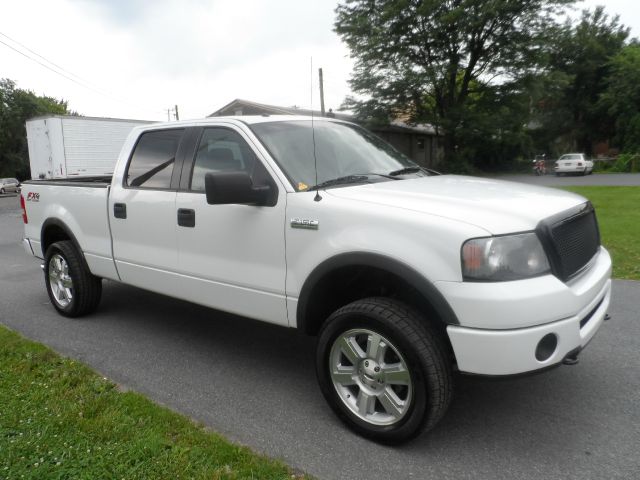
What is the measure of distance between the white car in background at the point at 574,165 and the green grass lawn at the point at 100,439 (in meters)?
34.3

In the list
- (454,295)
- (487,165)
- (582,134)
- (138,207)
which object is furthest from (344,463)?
(582,134)

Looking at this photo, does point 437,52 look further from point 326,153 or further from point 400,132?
point 326,153

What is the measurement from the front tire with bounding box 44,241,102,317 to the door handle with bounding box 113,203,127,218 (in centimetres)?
87

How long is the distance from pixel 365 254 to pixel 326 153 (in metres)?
1.18

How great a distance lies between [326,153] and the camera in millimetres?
3756

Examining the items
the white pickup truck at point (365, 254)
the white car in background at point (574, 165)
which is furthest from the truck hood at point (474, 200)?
the white car in background at point (574, 165)

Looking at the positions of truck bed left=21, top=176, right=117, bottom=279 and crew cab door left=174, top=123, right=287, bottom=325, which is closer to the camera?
crew cab door left=174, top=123, right=287, bottom=325

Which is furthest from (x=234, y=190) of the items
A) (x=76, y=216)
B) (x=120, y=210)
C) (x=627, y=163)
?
(x=627, y=163)

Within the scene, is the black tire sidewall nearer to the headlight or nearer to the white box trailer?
the headlight

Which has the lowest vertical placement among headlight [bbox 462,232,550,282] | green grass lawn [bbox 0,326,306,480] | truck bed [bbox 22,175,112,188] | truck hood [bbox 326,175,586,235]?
green grass lawn [bbox 0,326,306,480]

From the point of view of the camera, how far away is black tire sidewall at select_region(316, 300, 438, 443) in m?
2.68

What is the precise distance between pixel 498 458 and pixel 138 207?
125 inches

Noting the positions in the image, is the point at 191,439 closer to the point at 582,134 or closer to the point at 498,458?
the point at 498,458

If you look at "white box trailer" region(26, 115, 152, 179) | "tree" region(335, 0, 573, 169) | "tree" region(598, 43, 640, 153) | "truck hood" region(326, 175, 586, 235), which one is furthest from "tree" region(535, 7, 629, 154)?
"truck hood" region(326, 175, 586, 235)
